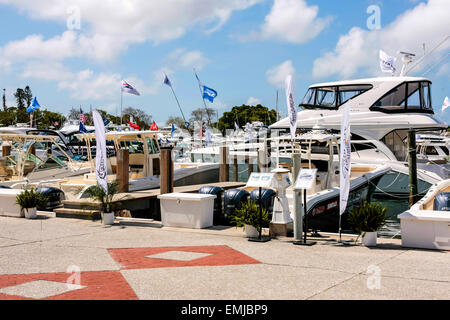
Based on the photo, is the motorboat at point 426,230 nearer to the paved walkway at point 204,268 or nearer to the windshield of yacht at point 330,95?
the paved walkway at point 204,268

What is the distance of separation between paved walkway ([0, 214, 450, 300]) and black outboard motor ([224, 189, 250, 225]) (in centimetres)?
278

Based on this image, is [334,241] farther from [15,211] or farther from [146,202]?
[15,211]

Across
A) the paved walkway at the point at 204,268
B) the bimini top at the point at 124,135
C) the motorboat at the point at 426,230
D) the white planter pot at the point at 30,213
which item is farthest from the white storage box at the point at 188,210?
the bimini top at the point at 124,135

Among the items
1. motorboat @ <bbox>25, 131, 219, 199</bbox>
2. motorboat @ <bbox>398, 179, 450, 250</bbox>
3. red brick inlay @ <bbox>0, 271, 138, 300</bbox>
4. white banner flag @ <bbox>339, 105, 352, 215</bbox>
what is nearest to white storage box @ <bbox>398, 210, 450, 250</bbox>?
motorboat @ <bbox>398, 179, 450, 250</bbox>

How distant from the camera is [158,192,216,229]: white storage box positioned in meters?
11.9

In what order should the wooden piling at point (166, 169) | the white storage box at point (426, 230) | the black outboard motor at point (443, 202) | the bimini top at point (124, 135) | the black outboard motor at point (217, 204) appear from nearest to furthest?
1. the white storage box at point (426, 230)
2. the black outboard motor at point (443, 202)
3. the black outboard motor at point (217, 204)
4. the wooden piling at point (166, 169)
5. the bimini top at point (124, 135)

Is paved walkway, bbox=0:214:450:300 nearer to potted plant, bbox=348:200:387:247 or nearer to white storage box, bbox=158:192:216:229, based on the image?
potted plant, bbox=348:200:387:247

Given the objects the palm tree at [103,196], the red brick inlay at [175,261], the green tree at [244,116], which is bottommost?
the red brick inlay at [175,261]

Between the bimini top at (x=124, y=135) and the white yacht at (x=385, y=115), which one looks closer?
the bimini top at (x=124, y=135)

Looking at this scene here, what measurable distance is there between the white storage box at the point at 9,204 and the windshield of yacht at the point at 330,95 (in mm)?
17247

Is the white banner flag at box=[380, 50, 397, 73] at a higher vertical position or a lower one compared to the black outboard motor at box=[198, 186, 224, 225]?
higher

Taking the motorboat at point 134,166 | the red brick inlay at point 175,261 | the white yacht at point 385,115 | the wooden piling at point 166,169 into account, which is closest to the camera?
the red brick inlay at point 175,261

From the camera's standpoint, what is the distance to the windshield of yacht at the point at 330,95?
25531 millimetres

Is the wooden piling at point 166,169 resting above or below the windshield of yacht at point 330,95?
below
